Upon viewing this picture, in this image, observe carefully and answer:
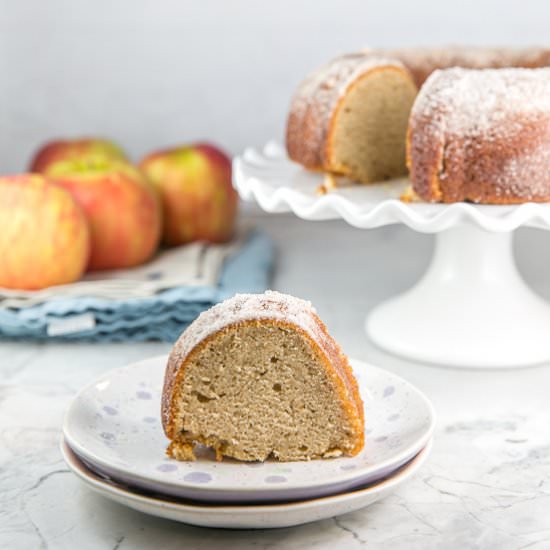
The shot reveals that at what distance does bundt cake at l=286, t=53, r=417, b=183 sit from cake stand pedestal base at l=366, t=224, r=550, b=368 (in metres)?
0.14

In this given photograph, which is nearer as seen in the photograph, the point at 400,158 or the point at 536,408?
the point at 536,408

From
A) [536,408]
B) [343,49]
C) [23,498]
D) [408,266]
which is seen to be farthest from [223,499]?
→ [343,49]

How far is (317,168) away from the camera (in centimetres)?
126

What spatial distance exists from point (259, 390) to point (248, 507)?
129mm

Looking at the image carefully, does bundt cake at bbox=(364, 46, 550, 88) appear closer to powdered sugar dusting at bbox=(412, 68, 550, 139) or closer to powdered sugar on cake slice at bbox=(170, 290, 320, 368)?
powdered sugar dusting at bbox=(412, 68, 550, 139)

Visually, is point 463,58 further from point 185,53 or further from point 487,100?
point 185,53

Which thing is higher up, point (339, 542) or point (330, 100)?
point (330, 100)

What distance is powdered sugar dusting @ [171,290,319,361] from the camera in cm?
80

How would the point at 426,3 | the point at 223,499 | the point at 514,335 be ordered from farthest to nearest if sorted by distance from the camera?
the point at 426,3 < the point at 514,335 < the point at 223,499

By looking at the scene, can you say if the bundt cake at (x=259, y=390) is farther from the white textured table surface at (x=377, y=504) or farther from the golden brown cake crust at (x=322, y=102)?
the golden brown cake crust at (x=322, y=102)

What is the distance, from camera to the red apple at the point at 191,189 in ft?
4.96

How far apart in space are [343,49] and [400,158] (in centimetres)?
46

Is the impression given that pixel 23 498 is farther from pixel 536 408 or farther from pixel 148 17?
pixel 148 17

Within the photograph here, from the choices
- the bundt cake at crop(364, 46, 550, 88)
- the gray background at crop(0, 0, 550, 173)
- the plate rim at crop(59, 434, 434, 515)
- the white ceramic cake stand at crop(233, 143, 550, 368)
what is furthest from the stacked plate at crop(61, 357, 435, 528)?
the gray background at crop(0, 0, 550, 173)
